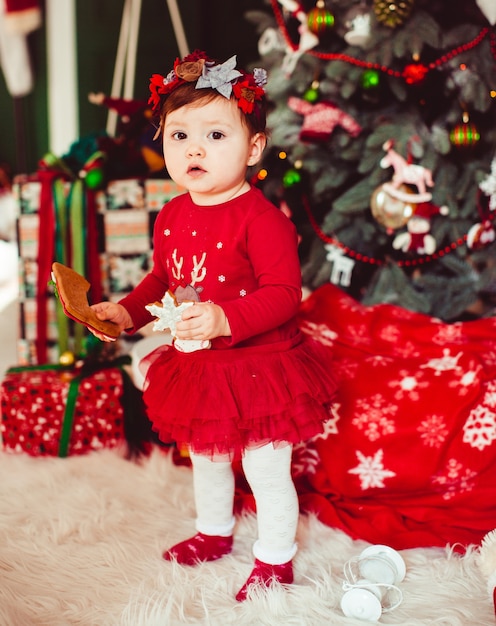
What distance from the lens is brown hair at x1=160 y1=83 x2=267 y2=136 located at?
90cm

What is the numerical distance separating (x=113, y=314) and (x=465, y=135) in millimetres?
1004

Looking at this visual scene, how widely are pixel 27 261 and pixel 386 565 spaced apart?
46.0 inches

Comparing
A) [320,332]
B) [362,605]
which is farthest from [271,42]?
[362,605]

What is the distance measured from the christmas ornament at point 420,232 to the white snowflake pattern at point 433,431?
23.0 inches

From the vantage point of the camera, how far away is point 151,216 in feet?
5.57

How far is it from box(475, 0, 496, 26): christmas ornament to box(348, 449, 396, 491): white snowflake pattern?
1.00m

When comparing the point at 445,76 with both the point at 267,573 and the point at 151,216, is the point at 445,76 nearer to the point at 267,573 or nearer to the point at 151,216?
the point at 151,216

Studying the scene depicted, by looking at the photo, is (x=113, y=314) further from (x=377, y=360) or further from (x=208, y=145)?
(x=377, y=360)

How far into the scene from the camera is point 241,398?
0.92 meters

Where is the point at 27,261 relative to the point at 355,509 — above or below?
above

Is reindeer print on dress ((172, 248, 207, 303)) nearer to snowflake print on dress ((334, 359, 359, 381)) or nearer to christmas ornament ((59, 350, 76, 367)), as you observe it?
snowflake print on dress ((334, 359, 359, 381))

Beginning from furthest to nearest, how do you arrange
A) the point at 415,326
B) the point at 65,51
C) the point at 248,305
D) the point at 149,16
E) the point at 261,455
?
1. the point at 65,51
2. the point at 149,16
3. the point at 415,326
4. the point at 261,455
5. the point at 248,305


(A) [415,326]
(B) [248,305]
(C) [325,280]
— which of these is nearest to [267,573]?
(B) [248,305]

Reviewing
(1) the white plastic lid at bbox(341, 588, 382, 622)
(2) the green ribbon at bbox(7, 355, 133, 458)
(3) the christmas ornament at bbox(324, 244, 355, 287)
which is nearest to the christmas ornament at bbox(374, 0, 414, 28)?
(3) the christmas ornament at bbox(324, 244, 355, 287)
